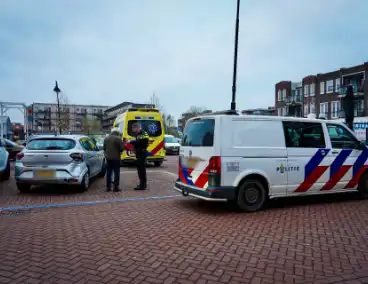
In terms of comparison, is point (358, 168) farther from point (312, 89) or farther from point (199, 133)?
point (312, 89)

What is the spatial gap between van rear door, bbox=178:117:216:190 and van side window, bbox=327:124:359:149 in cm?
284

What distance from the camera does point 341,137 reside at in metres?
7.21

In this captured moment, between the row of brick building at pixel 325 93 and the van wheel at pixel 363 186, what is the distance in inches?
1237

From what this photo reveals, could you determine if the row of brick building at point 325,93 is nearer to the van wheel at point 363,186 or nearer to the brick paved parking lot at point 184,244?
the van wheel at point 363,186

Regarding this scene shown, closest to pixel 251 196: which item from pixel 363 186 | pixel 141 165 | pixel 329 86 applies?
pixel 363 186

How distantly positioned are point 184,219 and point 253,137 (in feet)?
6.55

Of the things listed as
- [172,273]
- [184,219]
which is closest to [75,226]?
[184,219]

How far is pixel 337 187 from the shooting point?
717 centimetres

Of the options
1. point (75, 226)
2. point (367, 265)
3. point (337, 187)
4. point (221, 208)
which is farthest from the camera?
point (337, 187)

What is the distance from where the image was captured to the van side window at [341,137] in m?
7.08

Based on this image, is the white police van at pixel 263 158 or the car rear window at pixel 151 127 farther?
the car rear window at pixel 151 127

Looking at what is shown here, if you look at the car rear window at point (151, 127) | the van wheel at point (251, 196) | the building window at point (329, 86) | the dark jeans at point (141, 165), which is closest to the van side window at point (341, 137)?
the van wheel at point (251, 196)

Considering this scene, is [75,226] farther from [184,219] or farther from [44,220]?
[184,219]

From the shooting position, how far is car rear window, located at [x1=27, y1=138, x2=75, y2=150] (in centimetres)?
818
